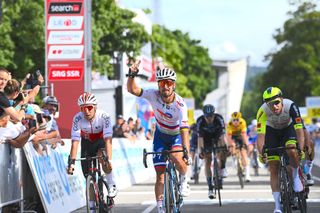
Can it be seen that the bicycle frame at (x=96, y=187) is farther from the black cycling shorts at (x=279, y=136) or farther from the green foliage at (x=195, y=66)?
the green foliage at (x=195, y=66)

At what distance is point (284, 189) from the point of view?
1348 centimetres

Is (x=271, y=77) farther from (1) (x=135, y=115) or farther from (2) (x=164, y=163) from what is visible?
(2) (x=164, y=163)

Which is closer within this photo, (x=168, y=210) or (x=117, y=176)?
(x=168, y=210)

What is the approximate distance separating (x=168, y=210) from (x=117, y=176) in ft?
37.9

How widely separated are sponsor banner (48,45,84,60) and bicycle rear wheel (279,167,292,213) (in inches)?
472

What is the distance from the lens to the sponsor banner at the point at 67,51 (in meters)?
24.8

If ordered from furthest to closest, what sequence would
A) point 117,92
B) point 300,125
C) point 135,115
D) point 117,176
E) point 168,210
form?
1. point 135,115
2. point 117,92
3. point 117,176
4. point 300,125
5. point 168,210

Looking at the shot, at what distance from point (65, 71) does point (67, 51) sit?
0.52m

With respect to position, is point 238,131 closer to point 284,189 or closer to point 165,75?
point 284,189

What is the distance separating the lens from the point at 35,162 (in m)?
15.1

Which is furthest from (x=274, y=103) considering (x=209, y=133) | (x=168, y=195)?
(x=209, y=133)

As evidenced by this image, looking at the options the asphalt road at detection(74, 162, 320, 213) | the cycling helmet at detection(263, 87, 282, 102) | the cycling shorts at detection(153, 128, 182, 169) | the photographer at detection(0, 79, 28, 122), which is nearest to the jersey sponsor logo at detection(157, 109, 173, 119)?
the cycling shorts at detection(153, 128, 182, 169)

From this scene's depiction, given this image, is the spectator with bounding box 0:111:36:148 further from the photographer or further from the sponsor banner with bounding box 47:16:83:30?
the sponsor banner with bounding box 47:16:83:30

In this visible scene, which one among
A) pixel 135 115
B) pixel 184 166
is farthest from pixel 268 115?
pixel 135 115
